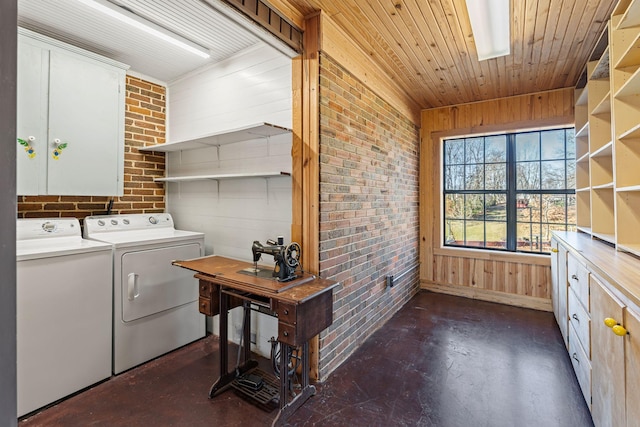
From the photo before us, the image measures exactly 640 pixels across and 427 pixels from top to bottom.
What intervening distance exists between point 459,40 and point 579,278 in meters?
2.11

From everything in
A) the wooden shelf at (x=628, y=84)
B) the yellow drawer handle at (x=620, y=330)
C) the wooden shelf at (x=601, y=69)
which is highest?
the wooden shelf at (x=601, y=69)

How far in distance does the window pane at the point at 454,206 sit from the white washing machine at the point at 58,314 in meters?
4.22

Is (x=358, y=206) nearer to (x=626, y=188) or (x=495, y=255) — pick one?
(x=626, y=188)

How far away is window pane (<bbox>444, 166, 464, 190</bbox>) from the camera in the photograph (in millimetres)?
4488

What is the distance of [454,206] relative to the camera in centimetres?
454

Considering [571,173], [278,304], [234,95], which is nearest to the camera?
[278,304]

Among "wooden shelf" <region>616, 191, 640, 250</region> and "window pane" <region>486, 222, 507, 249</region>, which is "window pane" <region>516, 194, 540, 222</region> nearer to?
"window pane" <region>486, 222, 507, 249</region>

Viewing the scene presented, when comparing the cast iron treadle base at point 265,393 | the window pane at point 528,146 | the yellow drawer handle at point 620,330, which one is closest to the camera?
the yellow drawer handle at point 620,330

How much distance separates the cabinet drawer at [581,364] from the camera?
193 centimetres

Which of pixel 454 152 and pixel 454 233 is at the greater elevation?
pixel 454 152

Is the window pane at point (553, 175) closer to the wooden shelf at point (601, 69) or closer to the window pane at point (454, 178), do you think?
the window pane at point (454, 178)

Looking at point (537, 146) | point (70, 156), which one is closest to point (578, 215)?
point (537, 146)

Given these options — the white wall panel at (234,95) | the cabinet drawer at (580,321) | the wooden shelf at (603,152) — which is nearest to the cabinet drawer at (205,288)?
the white wall panel at (234,95)

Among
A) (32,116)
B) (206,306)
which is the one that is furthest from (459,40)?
(32,116)
